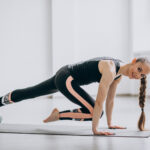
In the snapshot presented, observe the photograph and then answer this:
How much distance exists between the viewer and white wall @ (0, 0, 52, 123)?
7.16 metres

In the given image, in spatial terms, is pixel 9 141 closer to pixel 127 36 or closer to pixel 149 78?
pixel 149 78

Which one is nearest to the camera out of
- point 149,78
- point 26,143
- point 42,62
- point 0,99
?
point 26,143

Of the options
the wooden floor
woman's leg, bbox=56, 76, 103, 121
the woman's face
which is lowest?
the wooden floor

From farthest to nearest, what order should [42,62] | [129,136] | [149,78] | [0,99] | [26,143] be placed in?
[42,62], [149,78], [0,99], [129,136], [26,143]

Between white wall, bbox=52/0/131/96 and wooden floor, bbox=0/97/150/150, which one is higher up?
white wall, bbox=52/0/131/96

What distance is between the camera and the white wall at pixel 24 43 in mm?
7164

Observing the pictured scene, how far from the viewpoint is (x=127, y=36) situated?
7.61 m

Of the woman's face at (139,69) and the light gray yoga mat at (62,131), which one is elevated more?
the woman's face at (139,69)

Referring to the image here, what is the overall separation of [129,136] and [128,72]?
19.0 inches

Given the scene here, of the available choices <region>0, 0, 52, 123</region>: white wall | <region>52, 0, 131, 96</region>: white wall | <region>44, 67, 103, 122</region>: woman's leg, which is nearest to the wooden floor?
<region>44, 67, 103, 122</region>: woman's leg

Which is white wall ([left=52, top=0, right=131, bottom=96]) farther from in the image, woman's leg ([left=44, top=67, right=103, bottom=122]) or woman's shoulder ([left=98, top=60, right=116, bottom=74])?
woman's shoulder ([left=98, top=60, right=116, bottom=74])

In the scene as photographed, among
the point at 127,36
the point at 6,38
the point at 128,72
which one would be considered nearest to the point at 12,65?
the point at 6,38

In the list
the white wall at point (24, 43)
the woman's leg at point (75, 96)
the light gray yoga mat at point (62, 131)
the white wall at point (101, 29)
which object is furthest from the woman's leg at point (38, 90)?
the white wall at point (101, 29)

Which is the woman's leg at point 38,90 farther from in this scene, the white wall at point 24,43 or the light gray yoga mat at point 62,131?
the white wall at point 24,43
